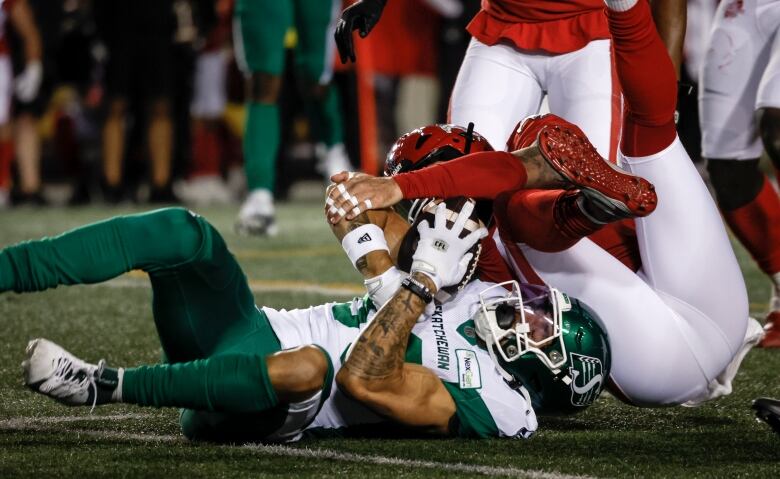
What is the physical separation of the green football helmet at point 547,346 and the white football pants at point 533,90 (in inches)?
42.0

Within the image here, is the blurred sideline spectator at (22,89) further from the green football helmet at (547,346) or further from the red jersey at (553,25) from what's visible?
the green football helmet at (547,346)

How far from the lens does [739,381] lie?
3.72 metres

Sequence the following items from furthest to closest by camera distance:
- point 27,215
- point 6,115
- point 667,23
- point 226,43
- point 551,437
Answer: point 226,43, point 6,115, point 27,215, point 667,23, point 551,437

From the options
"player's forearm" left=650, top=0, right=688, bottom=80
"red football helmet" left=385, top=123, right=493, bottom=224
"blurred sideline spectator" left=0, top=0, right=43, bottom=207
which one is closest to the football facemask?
"red football helmet" left=385, top=123, right=493, bottom=224

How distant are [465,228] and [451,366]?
12.2 inches

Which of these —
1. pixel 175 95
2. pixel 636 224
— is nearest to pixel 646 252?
pixel 636 224

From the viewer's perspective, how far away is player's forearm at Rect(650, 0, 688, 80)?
3625 mm

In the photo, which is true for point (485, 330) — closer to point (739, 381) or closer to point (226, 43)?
point (739, 381)

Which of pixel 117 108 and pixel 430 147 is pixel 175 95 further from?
pixel 430 147

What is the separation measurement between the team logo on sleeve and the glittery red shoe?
337 mm

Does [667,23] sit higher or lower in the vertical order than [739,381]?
higher

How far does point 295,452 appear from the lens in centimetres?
286

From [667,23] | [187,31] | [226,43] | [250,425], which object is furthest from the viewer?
[226,43]

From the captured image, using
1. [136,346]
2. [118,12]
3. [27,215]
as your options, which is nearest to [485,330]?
A: [136,346]
